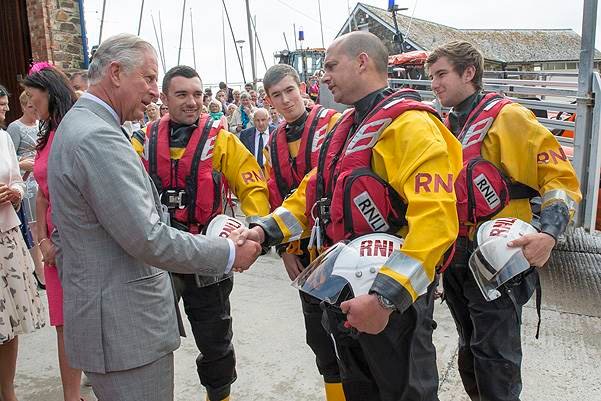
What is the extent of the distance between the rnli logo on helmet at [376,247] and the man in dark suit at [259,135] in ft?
19.4

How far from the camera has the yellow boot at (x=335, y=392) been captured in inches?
119

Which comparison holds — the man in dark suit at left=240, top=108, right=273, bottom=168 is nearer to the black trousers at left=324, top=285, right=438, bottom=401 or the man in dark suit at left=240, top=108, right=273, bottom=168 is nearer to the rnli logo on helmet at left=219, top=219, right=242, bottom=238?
the rnli logo on helmet at left=219, top=219, right=242, bottom=238

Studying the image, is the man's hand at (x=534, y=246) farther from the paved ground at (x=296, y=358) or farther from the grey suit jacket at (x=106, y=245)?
the grey suit jacket at (x=106, y=245)

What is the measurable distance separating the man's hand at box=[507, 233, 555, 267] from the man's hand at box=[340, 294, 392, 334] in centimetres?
88

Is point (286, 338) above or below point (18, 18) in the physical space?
below

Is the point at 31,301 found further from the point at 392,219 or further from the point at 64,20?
the point at 64,20

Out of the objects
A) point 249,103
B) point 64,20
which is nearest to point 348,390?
point 64,20

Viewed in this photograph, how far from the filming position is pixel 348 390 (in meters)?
2.26

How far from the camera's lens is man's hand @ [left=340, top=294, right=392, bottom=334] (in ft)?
6.04

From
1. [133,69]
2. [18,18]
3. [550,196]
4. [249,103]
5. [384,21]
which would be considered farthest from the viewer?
[384,21]

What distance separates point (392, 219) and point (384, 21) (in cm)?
2683

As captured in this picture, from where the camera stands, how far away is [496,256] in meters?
2.43

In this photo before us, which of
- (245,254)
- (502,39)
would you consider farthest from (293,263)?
(502,39)

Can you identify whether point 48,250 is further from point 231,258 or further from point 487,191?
point 487,191
